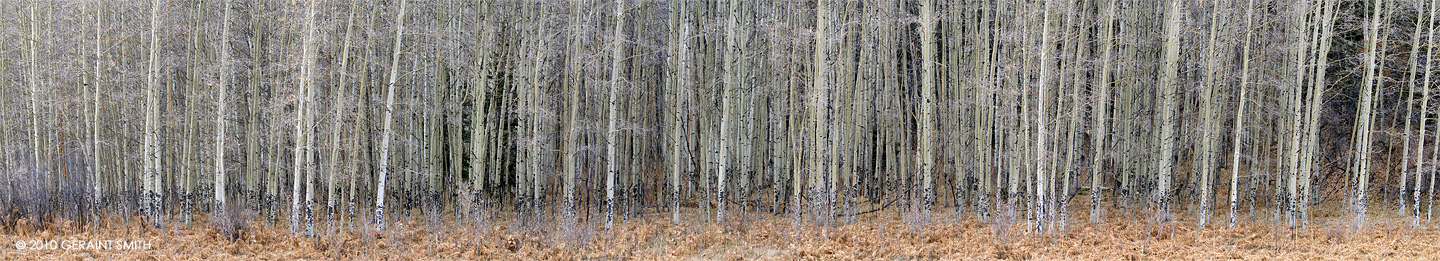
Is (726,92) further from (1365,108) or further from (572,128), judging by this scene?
(1365,108)

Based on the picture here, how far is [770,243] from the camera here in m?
9.62

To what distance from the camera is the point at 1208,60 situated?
9.79 meters

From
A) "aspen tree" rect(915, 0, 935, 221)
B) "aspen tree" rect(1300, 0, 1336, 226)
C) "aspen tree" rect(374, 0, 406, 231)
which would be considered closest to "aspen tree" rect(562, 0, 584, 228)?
"aspen tree" rect(374, 0, 406, 231)

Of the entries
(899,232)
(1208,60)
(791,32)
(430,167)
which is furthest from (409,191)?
(1208,60)

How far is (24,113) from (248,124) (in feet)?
11.1

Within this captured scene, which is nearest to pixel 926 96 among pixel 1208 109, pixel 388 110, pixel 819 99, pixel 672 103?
pixel 819 99

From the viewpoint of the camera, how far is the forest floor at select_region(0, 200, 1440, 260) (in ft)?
29.0

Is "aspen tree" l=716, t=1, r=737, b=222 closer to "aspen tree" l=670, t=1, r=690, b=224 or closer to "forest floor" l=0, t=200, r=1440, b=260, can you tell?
"forest floor" l=0, t=200, r=1440, b=260

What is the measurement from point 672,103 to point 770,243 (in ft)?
11.2

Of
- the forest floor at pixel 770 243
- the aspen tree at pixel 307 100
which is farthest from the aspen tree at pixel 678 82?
the aspen tree at pixel 307 100

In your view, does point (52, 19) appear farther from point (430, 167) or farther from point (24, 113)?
point (430, 167)

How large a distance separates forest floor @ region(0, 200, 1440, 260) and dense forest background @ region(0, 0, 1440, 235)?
0.96 ft

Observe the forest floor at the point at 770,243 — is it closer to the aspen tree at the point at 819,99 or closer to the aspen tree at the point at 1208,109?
the aspen tree at the point at 1208,109

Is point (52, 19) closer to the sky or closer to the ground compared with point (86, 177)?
closer to the sky
